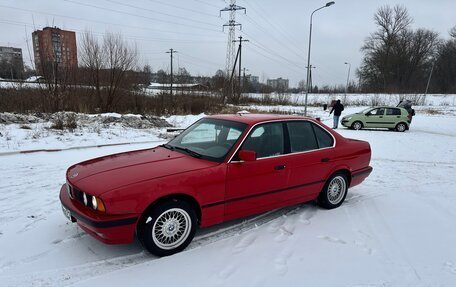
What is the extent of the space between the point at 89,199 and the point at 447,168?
9.07 metres

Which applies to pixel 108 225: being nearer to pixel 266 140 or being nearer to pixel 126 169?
pixel 126 169

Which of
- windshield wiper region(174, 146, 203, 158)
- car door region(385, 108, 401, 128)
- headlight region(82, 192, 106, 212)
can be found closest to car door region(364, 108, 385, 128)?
car door region(385, 108, 401, 128)

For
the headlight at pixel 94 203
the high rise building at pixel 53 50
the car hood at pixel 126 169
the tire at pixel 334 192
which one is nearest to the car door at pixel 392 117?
the tire at pixel 334 192

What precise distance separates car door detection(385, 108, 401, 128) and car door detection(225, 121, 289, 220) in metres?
16.9

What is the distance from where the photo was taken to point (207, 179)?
3779 millimetres

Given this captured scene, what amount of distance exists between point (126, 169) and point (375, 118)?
18716 mm

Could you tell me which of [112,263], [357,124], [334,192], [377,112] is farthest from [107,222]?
[377,112]

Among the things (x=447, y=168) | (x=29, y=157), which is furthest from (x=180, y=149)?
(x=447, y=168)

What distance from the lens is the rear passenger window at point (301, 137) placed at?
189 inches

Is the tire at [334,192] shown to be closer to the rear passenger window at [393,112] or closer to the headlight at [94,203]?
the headlight at [94,203]

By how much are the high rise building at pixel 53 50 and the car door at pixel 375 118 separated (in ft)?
57.1

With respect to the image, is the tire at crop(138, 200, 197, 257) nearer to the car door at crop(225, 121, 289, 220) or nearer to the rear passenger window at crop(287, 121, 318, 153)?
the car door at crop(225, 121, 289, 220)

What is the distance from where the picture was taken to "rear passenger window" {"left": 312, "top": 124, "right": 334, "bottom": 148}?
516 cm

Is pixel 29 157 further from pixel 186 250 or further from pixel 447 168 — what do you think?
pixel 447 168
